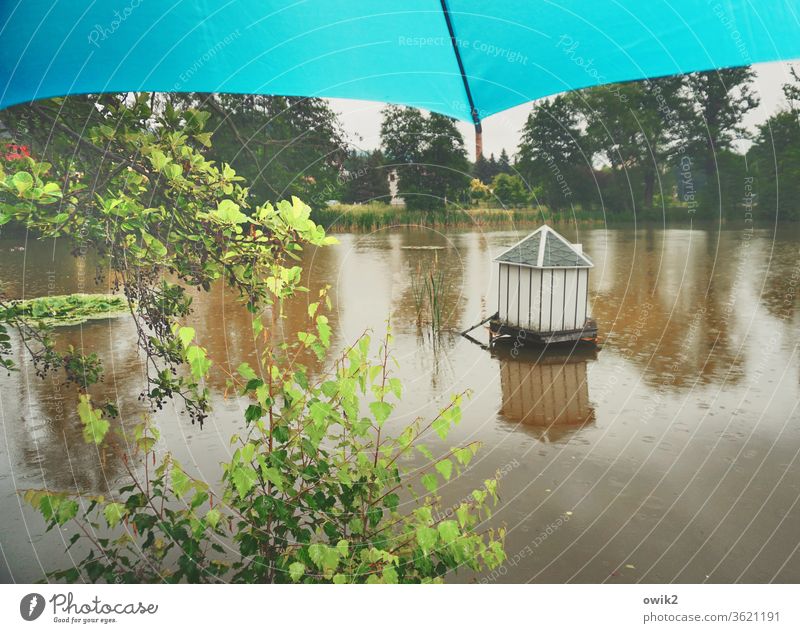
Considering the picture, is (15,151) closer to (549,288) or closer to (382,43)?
(382,43)

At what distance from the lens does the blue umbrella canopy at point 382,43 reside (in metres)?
1.71

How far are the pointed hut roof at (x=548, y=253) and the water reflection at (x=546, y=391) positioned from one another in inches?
28.2

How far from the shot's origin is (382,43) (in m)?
2.15

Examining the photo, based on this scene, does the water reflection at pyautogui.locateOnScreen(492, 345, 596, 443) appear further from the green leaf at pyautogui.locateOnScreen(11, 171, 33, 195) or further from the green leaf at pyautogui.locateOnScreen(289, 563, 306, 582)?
the green leaf at pyautogui.locateOnScreen(11, 171, 33, 195)

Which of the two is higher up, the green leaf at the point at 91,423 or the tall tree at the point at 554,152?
the tall tree at the point at 554,152

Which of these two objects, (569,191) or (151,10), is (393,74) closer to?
(151,10)

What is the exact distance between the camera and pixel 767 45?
1.73 metres

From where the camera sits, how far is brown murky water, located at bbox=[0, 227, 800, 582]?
7.98 ft

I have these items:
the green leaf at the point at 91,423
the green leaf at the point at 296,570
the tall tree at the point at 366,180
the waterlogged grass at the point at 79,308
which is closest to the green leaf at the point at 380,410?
the green leaf at the point at 296,570

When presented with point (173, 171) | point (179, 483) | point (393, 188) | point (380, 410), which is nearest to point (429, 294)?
point (393, 188)

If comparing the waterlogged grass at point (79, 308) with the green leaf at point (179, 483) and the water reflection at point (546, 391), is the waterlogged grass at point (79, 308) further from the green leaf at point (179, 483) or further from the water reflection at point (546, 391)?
the green leaf at point (179, 483)

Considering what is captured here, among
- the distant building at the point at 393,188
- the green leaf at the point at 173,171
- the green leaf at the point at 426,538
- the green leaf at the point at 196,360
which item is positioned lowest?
the green leaf at the point at 426,538

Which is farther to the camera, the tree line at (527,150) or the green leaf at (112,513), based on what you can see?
the tree line at (527,150)

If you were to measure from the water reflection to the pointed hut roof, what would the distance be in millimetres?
717
